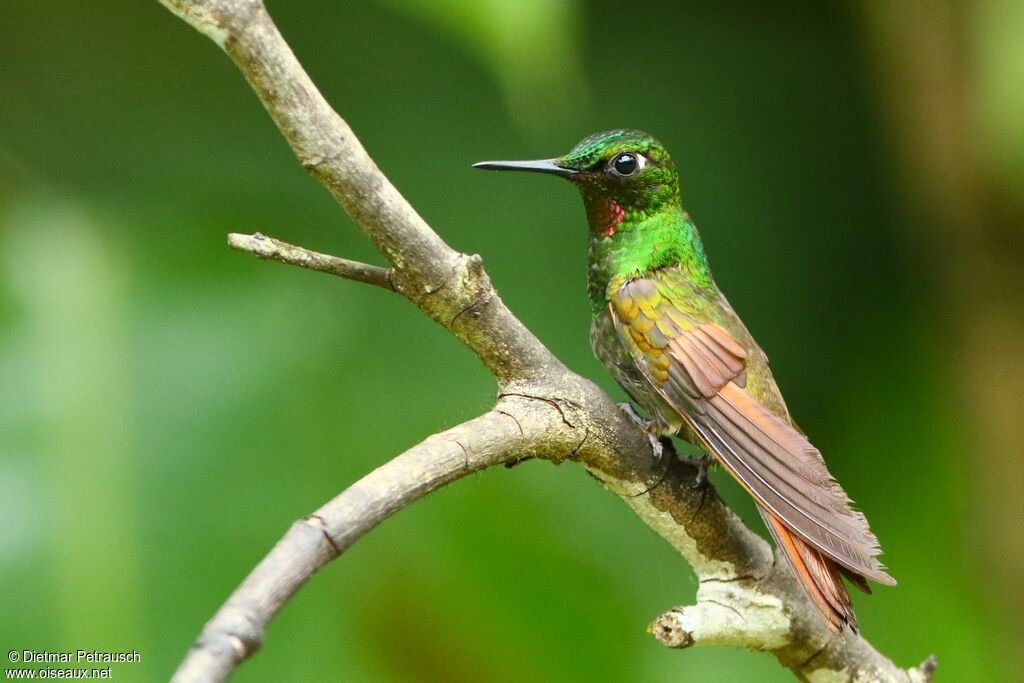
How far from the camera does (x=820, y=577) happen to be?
1.35 metres

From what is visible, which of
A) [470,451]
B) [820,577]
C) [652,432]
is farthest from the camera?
[652,432]

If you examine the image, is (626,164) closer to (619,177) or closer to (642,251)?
(619,177)

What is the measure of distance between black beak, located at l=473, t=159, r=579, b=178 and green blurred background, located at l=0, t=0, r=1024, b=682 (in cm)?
18

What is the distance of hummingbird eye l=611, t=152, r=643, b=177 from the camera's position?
1.81 m

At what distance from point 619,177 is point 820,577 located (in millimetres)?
745

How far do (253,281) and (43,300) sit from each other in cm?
39

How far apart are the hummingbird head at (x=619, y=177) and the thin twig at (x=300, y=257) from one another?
25.2 inches

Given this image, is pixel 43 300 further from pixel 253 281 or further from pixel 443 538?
pixel 443 538

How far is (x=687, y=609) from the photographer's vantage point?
1320mm

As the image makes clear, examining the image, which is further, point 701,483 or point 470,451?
point 701,483

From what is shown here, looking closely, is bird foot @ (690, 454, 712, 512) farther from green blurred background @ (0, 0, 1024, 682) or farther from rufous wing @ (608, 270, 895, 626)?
green blurred background @ (0, 0, 1024, 682)

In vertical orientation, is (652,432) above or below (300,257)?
below

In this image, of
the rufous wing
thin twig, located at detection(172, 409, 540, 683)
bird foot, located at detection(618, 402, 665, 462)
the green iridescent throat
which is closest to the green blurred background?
the green iridescent throat

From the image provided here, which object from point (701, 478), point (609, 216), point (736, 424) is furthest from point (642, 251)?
point (701, 478)
